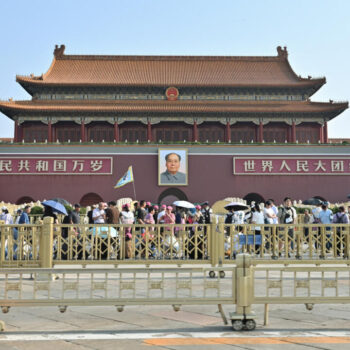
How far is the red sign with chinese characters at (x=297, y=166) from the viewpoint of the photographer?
2250 centimetres

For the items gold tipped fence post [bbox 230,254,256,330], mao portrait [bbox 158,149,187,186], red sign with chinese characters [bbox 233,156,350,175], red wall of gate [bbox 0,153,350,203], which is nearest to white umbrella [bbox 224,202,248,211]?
gold tipped fence post [bbox 230,254,256,330]

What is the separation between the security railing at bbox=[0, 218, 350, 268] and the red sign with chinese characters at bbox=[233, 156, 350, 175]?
1486 centimetres

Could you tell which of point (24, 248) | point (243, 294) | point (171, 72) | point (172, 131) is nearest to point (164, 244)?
point (24, 248)

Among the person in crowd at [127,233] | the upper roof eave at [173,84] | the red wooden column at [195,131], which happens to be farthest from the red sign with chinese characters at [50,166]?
the person in crowd at [127,233]

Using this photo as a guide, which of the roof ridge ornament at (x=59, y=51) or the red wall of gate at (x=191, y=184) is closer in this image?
the red wall of gate at (x=191, y=184)

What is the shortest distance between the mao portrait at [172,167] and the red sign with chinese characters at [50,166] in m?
2.53

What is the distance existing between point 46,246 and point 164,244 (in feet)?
5.95

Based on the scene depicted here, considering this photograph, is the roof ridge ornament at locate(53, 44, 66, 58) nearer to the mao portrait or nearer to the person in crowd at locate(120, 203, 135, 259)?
the mao portrait

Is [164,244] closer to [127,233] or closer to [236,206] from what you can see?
[127,233]

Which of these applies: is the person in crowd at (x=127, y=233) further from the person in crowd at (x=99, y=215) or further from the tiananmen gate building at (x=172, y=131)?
the tiananmen gate building at (x=172, y=131)

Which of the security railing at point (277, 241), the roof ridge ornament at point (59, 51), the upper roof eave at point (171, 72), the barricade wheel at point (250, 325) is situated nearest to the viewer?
the barricade wheel at point (250, 325)

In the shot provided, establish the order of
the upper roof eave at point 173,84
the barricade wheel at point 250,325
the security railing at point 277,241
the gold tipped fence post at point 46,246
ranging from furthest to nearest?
1. the upper roof eave at point 173,84
2. the security railing at point 277,241
3. the gold tipped fence post at point 46,246
4. the barricade wheel at point 250,325

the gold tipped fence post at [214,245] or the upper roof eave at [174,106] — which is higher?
the upper roof eave at [174,106]

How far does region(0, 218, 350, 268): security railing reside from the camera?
7023 millimetres
